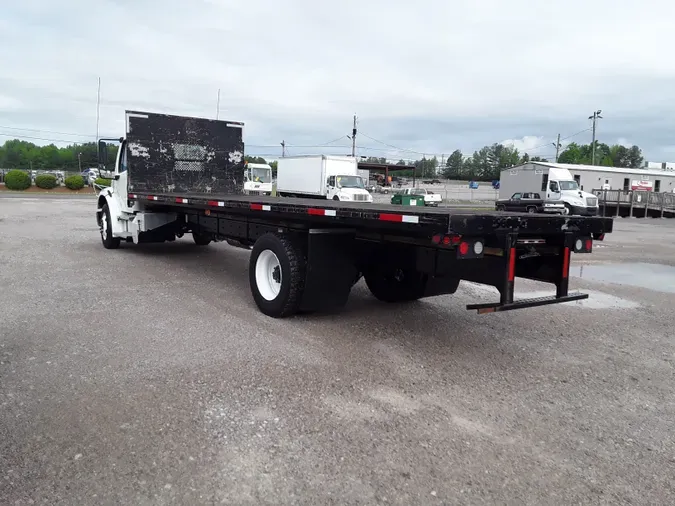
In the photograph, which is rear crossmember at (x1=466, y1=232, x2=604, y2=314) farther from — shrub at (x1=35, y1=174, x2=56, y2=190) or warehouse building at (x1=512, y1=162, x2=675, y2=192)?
shrub at (x1=35, y1=174, x2=56, y2=190)

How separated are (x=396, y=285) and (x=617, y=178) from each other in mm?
52303

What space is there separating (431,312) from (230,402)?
375 cm

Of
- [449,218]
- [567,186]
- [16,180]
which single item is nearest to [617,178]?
[567,186]

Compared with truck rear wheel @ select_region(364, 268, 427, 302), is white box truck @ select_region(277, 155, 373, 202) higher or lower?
higher

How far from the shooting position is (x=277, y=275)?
687 cm

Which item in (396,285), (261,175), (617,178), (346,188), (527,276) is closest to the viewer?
(527,276)

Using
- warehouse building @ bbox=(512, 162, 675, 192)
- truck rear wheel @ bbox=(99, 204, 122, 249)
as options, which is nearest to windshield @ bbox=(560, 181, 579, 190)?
warehouse building @ bbox=(512, 162, 675, 192)

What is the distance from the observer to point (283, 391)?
449cm

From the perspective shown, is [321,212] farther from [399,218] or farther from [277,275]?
[277,275]

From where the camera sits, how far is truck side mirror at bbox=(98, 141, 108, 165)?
36.6 feet

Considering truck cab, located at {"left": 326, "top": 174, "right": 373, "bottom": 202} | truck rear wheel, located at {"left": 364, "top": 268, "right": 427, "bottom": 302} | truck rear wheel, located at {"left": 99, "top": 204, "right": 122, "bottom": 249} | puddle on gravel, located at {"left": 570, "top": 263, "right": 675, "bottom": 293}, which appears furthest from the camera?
truck cab, located at {"left": 326, "top": 174, "right": 373, "bottom": 202}

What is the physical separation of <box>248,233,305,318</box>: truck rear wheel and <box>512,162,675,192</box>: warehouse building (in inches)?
1765

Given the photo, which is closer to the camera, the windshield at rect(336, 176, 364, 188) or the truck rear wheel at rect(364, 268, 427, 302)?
the truck rear wheel at rect(364, 268, 427, 302)

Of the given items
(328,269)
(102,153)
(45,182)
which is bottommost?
(328,269)
